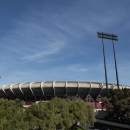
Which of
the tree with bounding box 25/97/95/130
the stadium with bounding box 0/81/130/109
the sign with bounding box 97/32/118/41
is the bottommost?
the tree with bounding box 25/97/95/130

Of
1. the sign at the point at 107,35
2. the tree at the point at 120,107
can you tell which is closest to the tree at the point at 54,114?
the tree at the point at 120,107

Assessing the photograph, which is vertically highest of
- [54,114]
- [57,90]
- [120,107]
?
[57,90]

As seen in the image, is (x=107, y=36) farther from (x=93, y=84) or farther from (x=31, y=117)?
(x=31, y=117)

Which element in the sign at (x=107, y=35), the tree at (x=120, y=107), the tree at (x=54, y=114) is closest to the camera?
the tree at (x=54, y=114)

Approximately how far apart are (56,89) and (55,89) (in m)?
0.43

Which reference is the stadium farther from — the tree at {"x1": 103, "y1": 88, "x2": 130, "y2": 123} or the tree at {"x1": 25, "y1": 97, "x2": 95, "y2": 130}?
the tree at {"x1": 25, "y1": 97, "x2": 95, "y2": 130}

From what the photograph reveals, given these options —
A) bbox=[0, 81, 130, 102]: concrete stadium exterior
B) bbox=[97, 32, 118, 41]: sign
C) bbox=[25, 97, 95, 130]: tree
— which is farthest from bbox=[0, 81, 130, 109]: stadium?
bbox=[25, 97, 95, 130]: tree

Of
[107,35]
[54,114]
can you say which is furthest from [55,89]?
[54,114]

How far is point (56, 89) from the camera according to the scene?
258ft

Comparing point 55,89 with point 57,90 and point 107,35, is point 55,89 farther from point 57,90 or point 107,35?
point 107,35

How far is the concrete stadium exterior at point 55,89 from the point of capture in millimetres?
76381

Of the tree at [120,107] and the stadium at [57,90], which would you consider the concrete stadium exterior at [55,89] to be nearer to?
the stadium at [57,90]

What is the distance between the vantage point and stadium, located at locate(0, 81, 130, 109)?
7643 cm

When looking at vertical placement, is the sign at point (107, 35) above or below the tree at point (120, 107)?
above
